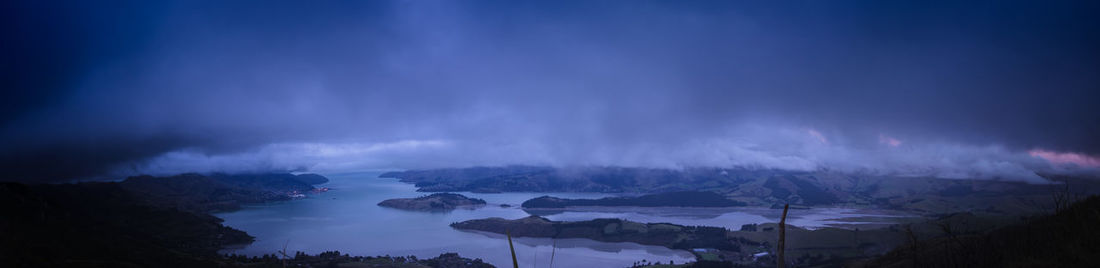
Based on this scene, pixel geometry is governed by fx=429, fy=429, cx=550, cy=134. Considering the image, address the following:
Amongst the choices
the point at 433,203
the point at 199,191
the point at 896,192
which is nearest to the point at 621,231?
the point at 433,203

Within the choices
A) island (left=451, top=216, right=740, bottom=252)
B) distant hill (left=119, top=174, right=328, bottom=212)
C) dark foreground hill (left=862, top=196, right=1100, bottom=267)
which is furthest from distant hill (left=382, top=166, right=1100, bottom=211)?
distant hill (left=119, top=174, right=328, bottom=212)

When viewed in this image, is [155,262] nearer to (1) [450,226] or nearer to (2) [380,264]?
(2) [380,264]

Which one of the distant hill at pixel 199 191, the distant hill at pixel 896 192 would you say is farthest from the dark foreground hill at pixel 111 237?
the distant hill at pixel 896 192

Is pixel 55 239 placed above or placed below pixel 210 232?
above

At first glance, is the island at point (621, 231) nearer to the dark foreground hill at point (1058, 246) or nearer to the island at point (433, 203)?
the island at point (433, 203)

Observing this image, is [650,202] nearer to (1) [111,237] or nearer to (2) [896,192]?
(2) [896,192]

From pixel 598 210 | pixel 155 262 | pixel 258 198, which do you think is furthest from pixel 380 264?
pixel 258 198

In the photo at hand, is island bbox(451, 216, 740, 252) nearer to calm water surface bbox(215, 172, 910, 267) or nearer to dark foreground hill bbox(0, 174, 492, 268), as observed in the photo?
calm water surface bbox(215, 172, 910, 267)

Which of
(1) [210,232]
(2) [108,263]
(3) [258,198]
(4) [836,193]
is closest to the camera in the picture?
(2) [108,263]

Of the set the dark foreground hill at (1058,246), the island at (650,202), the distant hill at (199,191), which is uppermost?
the dark foreground hill at (1058,246)
